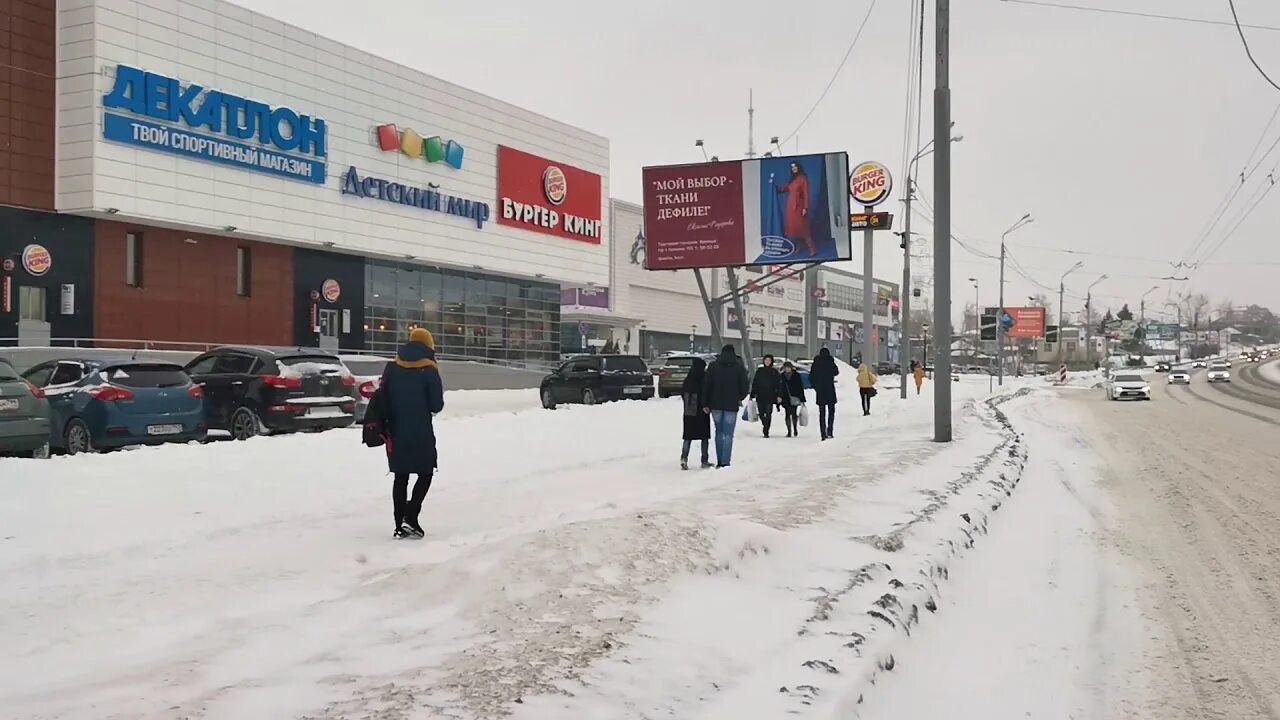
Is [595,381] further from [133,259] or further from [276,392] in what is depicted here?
[133,259]

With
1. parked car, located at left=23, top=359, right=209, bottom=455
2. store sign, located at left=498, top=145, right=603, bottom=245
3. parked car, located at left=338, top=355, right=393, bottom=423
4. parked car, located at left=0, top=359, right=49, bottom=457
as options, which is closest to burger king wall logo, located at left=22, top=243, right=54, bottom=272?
parked car, located at left=338, top=355, right=393, bottom=423

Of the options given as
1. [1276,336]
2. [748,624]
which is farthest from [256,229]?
[1276,336]

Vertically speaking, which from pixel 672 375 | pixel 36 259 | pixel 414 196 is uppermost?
pixel 414 196

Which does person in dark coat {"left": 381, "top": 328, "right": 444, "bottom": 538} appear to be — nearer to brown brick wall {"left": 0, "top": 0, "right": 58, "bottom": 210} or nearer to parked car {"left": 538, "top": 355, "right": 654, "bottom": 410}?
parked car {"left": 538, "top": 355, "right": 654, "bottom": 410}

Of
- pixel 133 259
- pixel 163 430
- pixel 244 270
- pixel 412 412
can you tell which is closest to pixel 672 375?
pixel 244 270

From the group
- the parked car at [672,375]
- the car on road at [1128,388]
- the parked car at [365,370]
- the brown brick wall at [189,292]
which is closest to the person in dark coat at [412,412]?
the parked car at [365,370]

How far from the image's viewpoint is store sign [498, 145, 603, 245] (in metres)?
48.5

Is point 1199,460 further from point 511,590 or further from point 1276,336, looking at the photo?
point 1276,336

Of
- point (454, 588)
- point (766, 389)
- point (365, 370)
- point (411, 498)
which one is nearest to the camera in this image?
point (454, 588)

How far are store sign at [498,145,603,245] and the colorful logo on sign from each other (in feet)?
11.3

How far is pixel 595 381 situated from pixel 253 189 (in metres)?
15.7

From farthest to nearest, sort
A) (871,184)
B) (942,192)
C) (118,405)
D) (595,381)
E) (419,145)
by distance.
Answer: (419,145), (871,184), (595,381), (942,192), (118,405)

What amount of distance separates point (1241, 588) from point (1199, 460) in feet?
32.9

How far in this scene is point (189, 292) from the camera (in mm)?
34625
